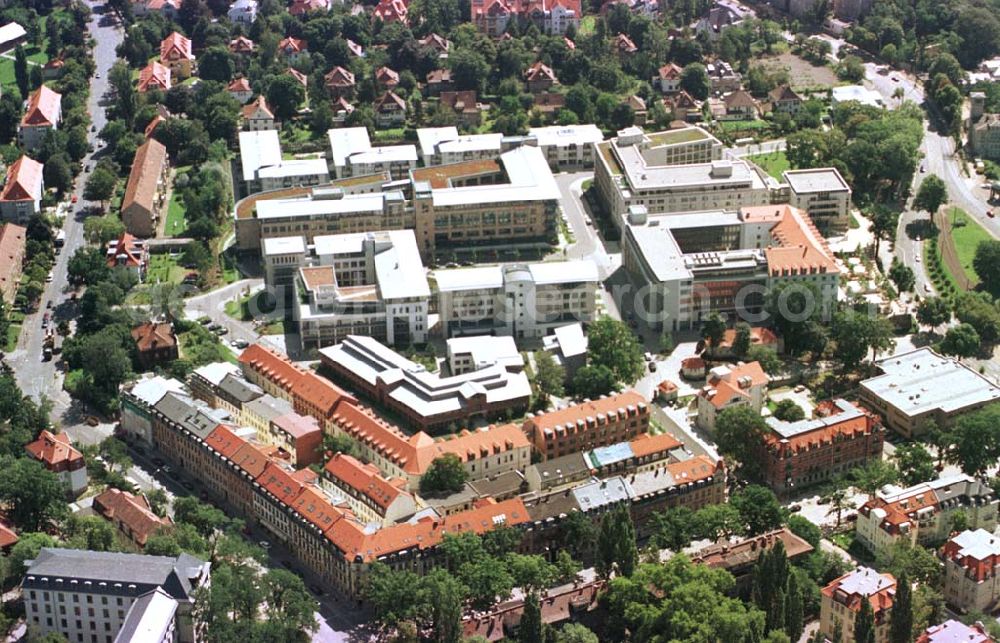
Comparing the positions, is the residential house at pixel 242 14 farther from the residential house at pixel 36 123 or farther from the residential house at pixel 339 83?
the residential house at pixel 36 123

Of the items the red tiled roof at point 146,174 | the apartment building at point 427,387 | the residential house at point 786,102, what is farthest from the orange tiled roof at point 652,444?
the residential house at point 786,102

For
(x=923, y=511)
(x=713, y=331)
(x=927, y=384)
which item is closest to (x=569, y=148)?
(x=713, y=331)

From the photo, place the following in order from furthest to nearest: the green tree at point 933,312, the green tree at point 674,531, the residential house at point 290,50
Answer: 1. the residential house at point 290,50
2. the green tree at point 933,312
3. the green tree at point 674,531

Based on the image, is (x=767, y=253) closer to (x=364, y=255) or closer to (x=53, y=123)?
(x=364, y=255)

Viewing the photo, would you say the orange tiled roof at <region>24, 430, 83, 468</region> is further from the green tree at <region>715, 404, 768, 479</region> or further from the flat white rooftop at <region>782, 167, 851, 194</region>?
the flat white rooftop at <region>782, 167, 851, 194</region>

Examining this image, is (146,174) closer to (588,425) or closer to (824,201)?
(588,425)

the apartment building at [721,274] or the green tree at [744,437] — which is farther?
the apartment building at [721,274]

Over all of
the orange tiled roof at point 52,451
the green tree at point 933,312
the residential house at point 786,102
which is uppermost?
the residential house at point 786,102

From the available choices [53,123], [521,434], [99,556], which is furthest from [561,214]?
[99,556]
